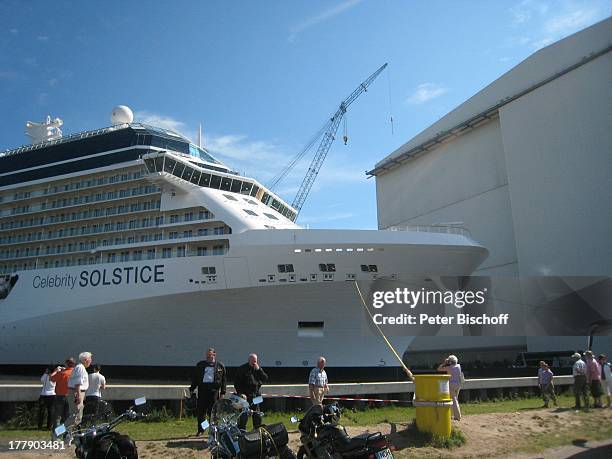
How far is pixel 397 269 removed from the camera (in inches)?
635

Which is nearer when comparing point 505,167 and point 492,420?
point 492,420

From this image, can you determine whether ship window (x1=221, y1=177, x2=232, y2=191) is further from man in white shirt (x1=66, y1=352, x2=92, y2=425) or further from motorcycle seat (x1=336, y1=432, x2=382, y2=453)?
motorcycle seat (x1=336, y1=432, x2=382, y2=453)

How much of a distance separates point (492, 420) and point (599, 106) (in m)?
23.8

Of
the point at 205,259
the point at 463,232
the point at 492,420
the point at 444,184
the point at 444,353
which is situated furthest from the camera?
the point at 444,184

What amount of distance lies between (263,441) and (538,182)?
93.9 feet

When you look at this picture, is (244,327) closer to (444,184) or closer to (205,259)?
(205,259)

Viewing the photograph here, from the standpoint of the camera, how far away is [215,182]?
65.4 ft

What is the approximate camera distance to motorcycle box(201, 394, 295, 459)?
15.3ft

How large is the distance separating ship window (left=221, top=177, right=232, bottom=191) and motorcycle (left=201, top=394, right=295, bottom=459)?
1584 centimetres

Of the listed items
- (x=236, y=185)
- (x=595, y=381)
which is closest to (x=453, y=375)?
(x=595, y=381)

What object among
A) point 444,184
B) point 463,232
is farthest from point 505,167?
point 463,232

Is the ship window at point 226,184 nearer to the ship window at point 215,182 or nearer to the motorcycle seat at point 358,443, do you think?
the ship window at point 215,182

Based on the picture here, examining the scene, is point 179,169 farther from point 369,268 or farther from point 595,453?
point 595,453

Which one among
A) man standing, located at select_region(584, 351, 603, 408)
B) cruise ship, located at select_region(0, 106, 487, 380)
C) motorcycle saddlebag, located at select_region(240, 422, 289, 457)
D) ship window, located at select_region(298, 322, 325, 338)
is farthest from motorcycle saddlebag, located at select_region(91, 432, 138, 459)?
ship window, located at select_region(298, 322, 325, 338)
